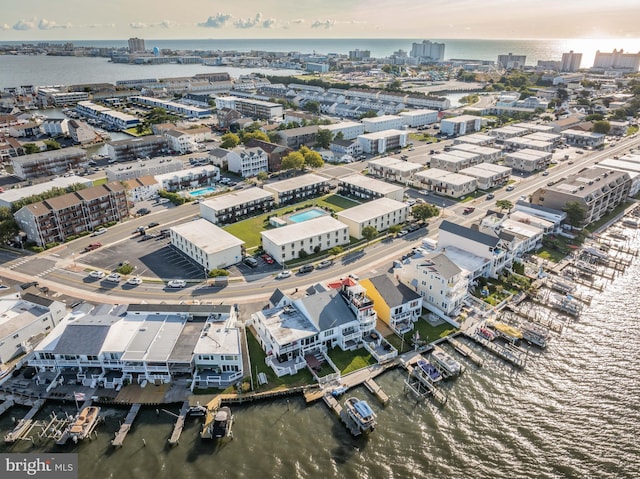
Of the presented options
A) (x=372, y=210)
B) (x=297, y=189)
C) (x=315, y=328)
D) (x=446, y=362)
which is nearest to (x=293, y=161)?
(x=297, y=189)

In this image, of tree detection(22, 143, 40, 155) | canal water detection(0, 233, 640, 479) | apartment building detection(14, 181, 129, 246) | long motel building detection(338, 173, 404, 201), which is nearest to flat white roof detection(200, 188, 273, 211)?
apartment building detection(14, 181, 129, 246)

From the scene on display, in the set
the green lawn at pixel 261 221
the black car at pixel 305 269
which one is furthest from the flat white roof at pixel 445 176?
the black car at pixel 305 269

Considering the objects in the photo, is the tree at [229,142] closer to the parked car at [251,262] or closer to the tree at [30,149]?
the tree at [30,149]

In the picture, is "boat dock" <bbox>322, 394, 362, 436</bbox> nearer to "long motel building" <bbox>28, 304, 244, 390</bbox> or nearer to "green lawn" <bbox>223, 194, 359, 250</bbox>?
"long motel building" <bbox>28, 304, 244, 390</bbox>

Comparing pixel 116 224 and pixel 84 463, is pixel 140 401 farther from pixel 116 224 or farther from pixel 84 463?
pixel 116 224

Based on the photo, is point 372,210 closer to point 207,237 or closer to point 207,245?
point 207,237

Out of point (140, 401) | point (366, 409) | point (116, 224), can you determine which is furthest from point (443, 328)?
point (116, 224)
